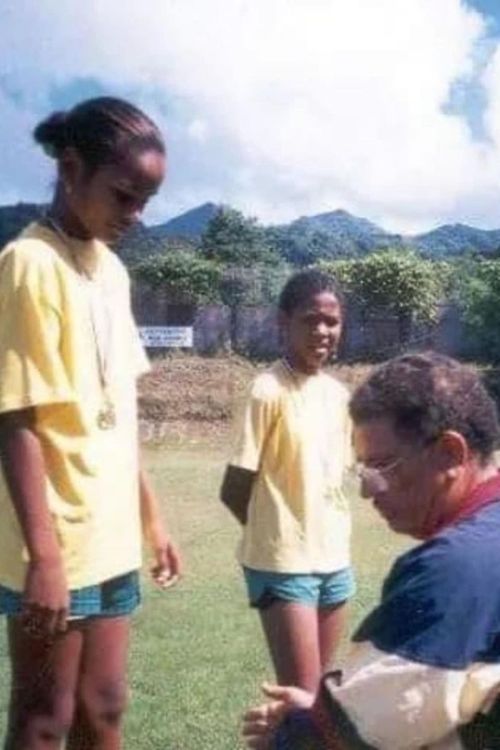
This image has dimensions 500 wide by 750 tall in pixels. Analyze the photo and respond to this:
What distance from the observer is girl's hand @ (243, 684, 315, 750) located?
7.61ft

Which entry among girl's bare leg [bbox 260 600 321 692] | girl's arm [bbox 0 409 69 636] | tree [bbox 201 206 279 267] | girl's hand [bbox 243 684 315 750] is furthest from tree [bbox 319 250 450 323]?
girl's hand [bbox 243 684 315 750]

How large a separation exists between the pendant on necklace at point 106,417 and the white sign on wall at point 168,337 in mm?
26236

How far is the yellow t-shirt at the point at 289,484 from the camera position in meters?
3.86

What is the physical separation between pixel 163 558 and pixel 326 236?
68.9m

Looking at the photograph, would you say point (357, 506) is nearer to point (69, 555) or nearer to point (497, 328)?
point (69, 555)

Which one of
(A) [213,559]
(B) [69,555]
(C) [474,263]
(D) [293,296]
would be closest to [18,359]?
(B) [69,555]

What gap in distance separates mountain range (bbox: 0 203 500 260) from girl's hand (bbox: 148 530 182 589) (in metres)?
0.77

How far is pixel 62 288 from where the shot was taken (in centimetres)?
285

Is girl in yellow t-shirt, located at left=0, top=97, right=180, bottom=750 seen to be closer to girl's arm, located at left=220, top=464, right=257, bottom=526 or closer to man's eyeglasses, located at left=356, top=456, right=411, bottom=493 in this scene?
man's eyeglasses, located at left=356, top=456, right=411, bottom=493

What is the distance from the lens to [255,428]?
389 centimetres

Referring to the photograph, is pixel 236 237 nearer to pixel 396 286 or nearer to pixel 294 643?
pixel 396 286

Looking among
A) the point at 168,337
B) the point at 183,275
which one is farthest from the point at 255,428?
the point at 183,275

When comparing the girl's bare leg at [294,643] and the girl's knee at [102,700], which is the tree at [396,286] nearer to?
the girl's bare leg at [294,643]

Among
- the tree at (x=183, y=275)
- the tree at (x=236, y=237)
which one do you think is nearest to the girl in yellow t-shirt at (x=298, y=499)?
the tree at (x=183, y=275)
